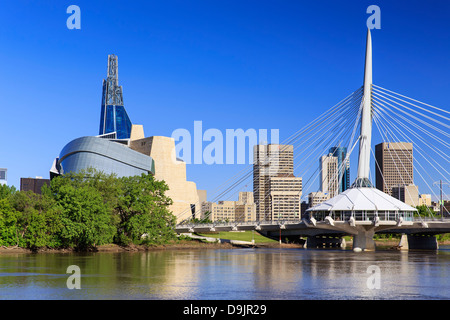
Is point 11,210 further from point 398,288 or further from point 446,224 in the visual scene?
point 446,224

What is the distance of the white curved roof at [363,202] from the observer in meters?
91.6

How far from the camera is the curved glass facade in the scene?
5635 inches

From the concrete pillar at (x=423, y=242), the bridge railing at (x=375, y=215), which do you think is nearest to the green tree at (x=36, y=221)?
the bridge railing at (x=375, y=215)

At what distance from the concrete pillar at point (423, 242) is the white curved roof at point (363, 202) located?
30.0 metres

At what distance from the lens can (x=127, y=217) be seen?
86.2 metres

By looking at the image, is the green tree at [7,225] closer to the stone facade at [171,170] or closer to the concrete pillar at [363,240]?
the concrete pillar at [363,240]

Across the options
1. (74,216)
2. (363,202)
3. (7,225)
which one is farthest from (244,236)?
(7,225)

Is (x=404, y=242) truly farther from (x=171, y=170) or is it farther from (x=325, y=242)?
(x=171, y=170)

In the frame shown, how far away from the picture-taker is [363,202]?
9231 cm

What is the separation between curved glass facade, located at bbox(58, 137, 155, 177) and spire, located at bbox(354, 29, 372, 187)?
7480 centimetres

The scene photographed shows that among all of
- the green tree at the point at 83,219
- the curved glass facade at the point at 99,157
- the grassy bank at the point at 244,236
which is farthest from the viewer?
the curved glass facade at the point at 99,157

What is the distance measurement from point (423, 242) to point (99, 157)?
270ft

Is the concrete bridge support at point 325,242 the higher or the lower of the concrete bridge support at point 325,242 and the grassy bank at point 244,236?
the lower
